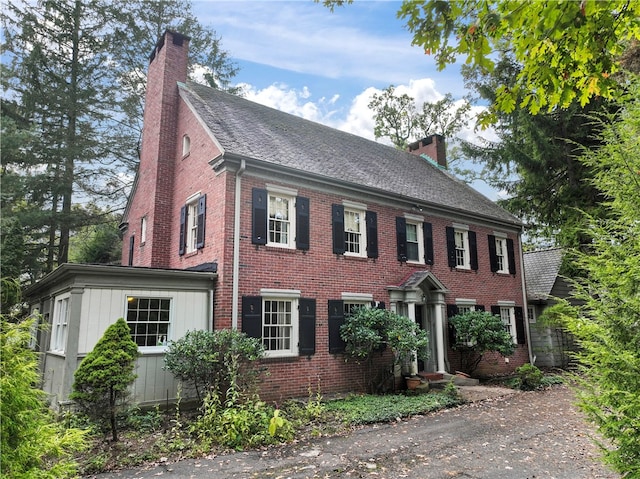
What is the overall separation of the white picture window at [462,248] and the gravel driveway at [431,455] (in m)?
7.10

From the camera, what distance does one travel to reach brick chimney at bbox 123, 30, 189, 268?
42.3 ft

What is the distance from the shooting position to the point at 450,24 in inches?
127

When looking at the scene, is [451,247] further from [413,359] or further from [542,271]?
[542,271]

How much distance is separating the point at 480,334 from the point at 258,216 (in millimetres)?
7871

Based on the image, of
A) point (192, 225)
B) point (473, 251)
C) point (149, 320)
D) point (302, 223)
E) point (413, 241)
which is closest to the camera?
point (149, 320)

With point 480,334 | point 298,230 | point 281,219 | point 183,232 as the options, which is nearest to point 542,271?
Result: point 480,334

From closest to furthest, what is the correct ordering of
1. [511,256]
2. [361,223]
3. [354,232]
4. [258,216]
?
[258,216], [354,232], [361,223], [511,256]

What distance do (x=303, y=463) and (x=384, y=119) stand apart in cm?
2723

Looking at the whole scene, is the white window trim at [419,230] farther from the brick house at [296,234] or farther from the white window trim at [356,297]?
the white window trim at [356,297]

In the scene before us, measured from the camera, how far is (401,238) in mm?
13141

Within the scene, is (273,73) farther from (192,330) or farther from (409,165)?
(409,165)

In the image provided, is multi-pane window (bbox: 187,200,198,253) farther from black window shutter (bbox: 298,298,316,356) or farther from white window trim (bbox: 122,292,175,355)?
black window shutter (bbox: 298,298,316,356)

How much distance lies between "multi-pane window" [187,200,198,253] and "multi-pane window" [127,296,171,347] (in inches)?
99.2

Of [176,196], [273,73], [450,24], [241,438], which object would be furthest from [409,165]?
[450,24]
